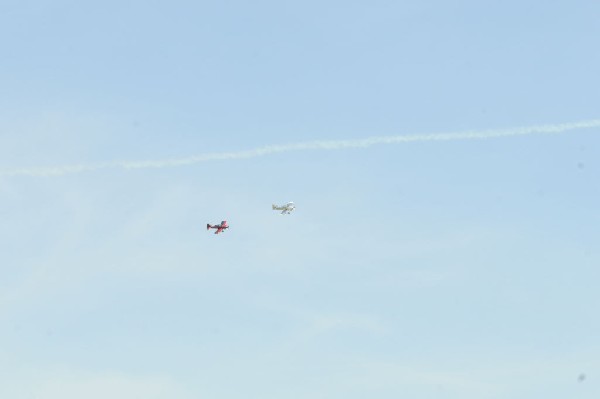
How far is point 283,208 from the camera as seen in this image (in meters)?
25.3

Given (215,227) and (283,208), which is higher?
(283,208)

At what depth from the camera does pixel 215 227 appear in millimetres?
26938

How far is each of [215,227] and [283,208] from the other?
24656mm

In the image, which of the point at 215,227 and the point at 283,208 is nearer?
the point at 283,208
